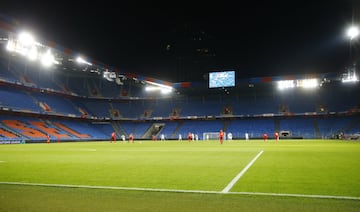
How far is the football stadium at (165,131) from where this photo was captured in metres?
4.61

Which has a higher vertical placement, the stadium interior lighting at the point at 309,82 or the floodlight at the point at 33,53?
the floodlight at the point at 33,53

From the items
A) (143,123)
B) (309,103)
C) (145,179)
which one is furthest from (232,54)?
(145,179)

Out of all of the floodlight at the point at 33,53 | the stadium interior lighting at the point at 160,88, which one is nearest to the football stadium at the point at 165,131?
the floodlight at the point at 33,53

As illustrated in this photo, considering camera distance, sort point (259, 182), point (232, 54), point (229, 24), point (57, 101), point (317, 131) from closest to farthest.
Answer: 1. point (259, 182)
2. point (229, 24)
3. point (232, 54)
4. point (317, 131)
5. point (57, 101)

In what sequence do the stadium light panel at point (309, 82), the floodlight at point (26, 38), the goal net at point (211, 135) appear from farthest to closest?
the goal net at point (211, 135)
the stadium light panel at point (309, 82)
the floodlight at point (26, 38)

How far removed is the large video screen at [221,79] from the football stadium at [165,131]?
0.64 ft

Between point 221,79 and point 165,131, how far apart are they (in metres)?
18.4

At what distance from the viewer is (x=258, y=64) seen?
166 ft

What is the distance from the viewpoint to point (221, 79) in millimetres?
52469

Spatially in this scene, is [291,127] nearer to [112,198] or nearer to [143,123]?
[143,123]

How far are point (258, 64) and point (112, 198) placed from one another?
1944 inches

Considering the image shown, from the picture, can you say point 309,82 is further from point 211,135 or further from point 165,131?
point 165,131

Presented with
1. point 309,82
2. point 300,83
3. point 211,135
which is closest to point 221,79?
point 211,135

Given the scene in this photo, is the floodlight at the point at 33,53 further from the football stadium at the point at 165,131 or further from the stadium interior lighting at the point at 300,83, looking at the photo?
the stadium interior lighting at the point at 300,83
